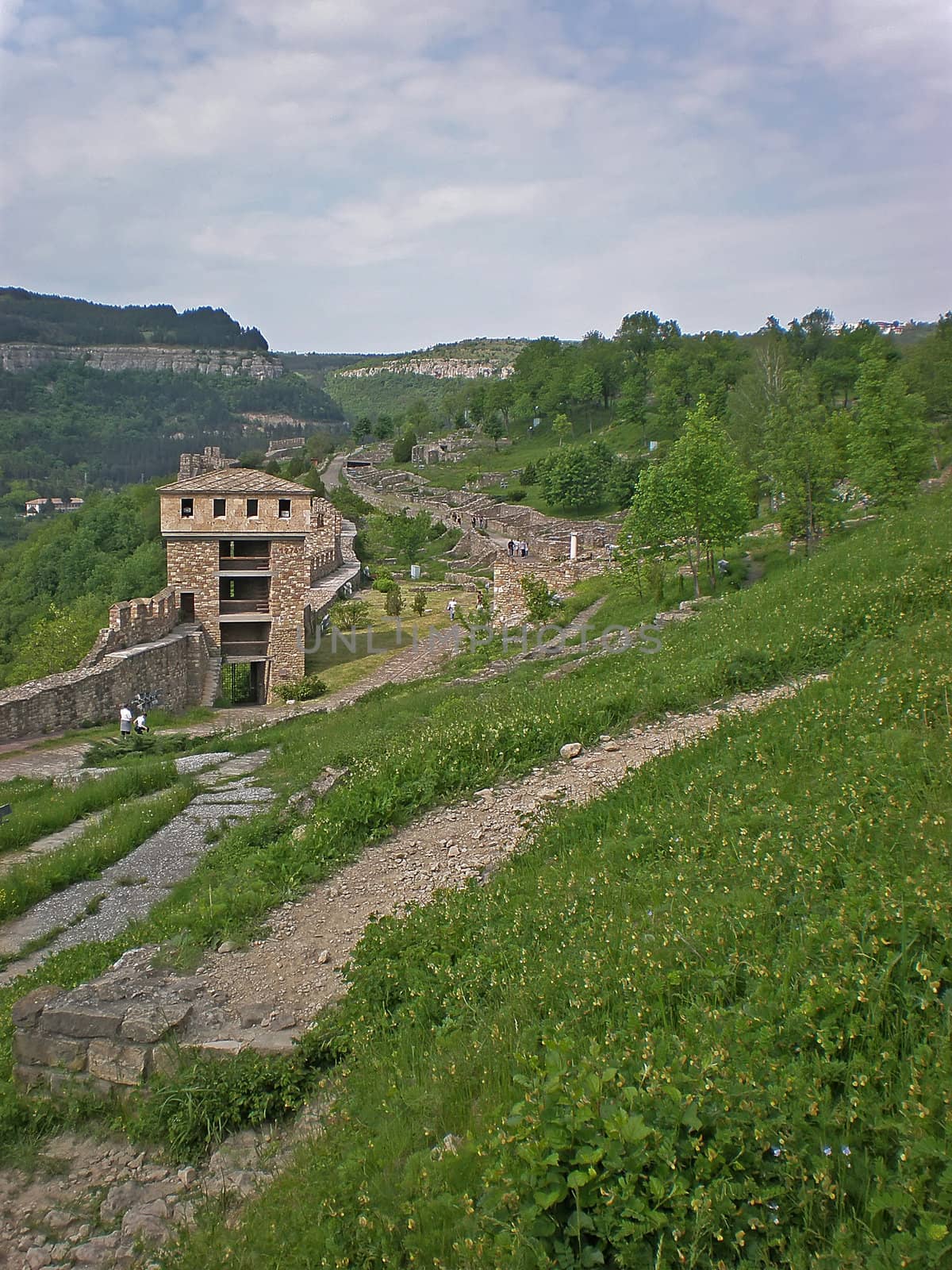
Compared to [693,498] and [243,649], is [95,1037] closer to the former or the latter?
[693,498]

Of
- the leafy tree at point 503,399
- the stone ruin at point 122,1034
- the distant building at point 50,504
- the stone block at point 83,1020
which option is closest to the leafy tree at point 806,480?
the stone ruin at point 122,1034

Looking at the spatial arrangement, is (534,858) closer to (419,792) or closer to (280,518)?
(419,792)

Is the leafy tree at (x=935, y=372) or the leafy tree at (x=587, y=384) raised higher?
the leafy tree at (x=587, y=384)

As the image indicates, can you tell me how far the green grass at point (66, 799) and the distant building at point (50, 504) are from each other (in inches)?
4237

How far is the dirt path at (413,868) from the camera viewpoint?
19.2ft

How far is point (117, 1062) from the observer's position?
5172mm

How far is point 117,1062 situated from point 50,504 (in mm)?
127146

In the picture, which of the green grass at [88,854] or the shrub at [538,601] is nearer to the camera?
the green grass at [88,854]

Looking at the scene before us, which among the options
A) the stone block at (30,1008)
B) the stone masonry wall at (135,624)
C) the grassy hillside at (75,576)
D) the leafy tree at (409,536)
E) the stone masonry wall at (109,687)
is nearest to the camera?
the stone block at (30,1008)

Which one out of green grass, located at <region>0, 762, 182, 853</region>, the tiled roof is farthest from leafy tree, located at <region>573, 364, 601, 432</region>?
green grass, located at <region>0, 762, 182, 853</region>

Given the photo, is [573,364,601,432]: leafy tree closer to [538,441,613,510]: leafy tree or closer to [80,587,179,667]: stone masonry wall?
[538,441,613,510]: leafy tree

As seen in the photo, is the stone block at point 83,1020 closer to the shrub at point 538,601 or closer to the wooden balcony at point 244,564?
the shrub at point 538,601

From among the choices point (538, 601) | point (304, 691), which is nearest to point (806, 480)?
point (538, 601)

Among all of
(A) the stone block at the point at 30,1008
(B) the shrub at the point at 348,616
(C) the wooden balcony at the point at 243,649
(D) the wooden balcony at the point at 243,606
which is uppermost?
(A) the stone block at the point at 30,1008
